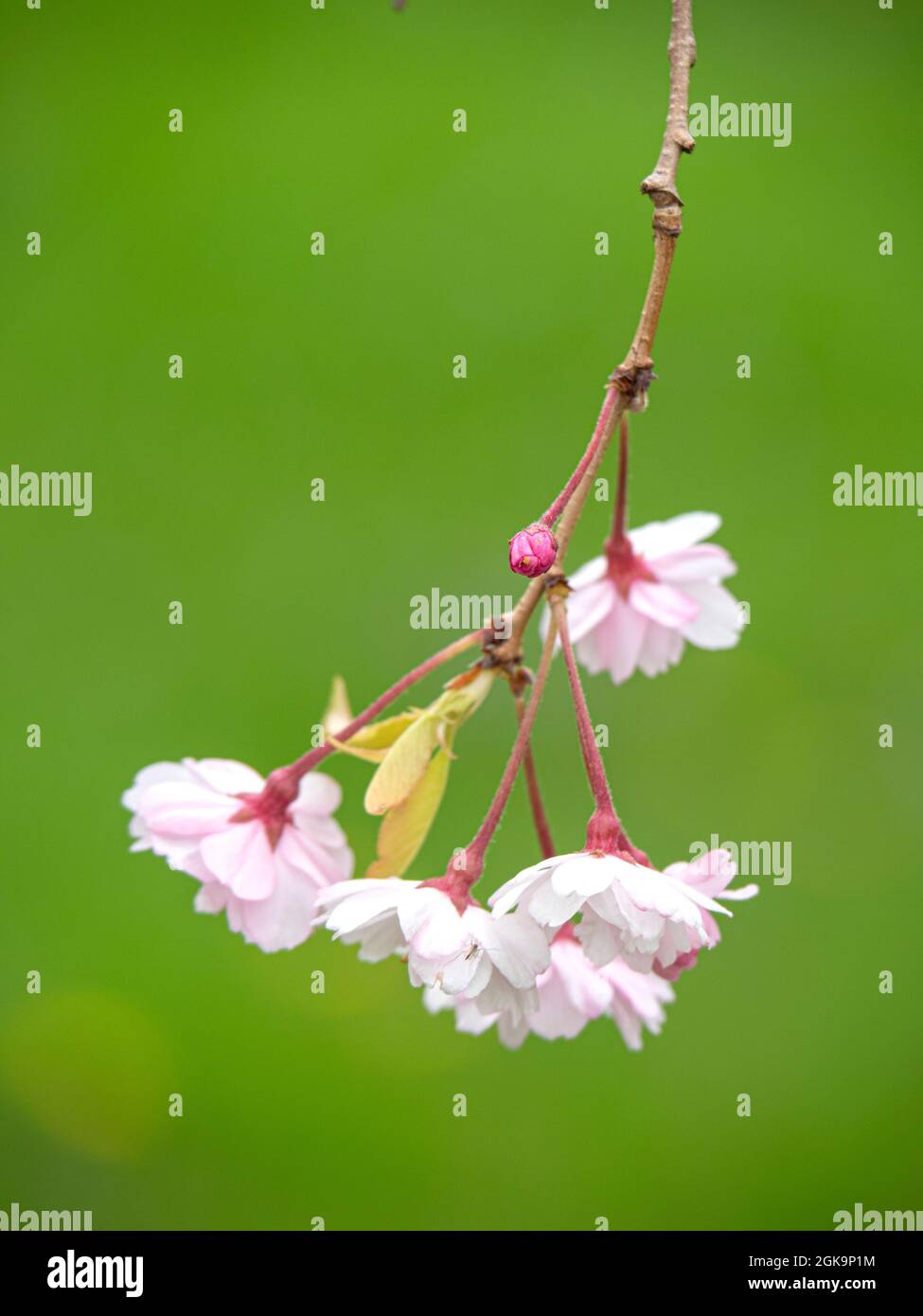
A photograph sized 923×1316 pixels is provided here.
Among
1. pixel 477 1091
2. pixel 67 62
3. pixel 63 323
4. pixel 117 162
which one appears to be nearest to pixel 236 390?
pixel 63 323

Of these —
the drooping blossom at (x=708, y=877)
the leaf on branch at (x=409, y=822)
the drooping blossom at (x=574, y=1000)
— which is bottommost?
the drooping blossom at (x=574, y=1000)

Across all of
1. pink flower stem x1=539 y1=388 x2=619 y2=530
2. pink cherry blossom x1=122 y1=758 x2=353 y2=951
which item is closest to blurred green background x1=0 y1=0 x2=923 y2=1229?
pink cherry blossom x1=122 y1=758 x2=353 y2=951

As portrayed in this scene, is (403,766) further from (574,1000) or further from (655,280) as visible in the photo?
(655,280)

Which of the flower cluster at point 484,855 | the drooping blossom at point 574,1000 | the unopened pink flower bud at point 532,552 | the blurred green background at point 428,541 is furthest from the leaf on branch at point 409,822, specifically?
the blurred green background at point 428,541

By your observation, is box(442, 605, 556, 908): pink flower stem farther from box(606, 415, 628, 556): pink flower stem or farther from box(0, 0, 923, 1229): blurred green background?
box(0, 0, 923, 1229): blurred green background

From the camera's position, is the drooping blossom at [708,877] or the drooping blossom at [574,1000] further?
the drooping blossom at [574,1000]

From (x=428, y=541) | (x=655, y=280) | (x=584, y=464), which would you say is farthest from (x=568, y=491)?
(x=428, y=541)

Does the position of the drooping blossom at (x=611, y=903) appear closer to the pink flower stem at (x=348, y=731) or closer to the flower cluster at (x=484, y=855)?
the flower cluster at (x=484, y=855)
